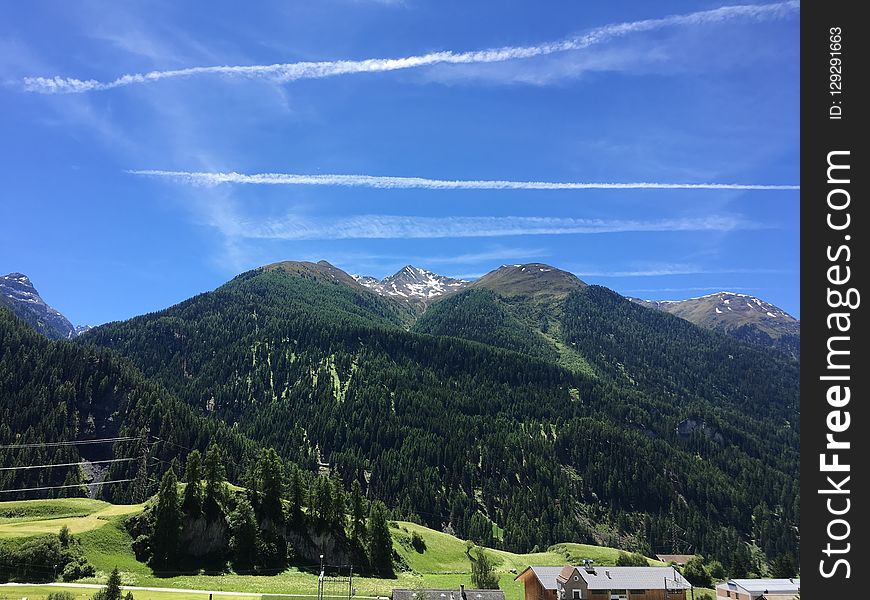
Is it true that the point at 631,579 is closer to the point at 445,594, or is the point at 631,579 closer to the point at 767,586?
the point at 767,586

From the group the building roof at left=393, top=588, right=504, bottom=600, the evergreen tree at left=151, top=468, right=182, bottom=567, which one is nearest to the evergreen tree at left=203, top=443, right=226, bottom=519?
the evergreen tree at left=151, top=468, right=182, bottom=567

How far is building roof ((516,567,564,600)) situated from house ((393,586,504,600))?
47.6 feet

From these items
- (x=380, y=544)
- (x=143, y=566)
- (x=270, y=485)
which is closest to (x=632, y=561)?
(x=380, y=544)

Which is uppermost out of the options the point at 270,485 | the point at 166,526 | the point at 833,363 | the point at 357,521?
the point at 833,363

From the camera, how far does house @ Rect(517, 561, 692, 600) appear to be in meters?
97.3

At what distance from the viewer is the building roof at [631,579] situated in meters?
98.4

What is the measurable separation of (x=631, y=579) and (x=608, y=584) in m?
5.05

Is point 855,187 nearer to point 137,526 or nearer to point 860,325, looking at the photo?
point 860,325

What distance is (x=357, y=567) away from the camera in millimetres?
115188

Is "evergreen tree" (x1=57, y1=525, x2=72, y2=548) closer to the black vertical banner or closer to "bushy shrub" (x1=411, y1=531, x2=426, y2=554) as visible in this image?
"bushy shrub" (x1=411, y1=531, x2=426, y2=554)

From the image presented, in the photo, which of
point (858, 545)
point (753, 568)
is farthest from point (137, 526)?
point (753, 568)

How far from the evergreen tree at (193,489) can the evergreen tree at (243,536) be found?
A: 7126 mm

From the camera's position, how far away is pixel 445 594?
281 ft

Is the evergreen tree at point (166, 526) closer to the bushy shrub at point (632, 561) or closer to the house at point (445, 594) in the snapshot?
the house at point (445, 594)
